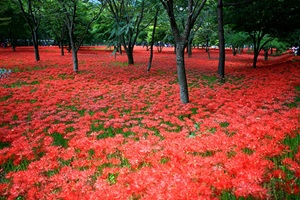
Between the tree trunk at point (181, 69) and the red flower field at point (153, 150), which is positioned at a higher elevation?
the tree trunk at point (181, 69)

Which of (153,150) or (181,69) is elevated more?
(181,69)

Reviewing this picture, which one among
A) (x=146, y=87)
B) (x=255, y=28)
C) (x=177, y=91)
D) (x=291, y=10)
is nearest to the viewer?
(x=177, y=91)

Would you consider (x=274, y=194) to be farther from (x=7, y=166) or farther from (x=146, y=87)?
(x=146, y=87)

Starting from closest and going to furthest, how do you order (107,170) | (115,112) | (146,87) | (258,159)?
(258,159), (107,170), (115,112), (146,87)

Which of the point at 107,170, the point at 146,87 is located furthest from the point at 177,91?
the point at 107,170

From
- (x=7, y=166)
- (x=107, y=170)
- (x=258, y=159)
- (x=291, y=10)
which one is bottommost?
(x=7, y=166)

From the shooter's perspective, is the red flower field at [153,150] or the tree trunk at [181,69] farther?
the tree trunk at [181,69]

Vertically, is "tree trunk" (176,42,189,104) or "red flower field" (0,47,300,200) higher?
"tree trunk" (176,42,189,104)

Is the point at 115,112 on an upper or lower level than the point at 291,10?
lower

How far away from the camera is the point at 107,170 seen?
10.4ft

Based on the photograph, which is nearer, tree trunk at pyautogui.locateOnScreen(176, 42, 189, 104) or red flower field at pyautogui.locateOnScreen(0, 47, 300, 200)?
red flower field at pyautogui.locateOnScreen(0, 47, 300, 200)

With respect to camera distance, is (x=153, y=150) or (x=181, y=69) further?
(x=181, y=69)

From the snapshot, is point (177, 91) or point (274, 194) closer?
point (274, 194)

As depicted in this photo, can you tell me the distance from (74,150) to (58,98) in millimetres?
5154
